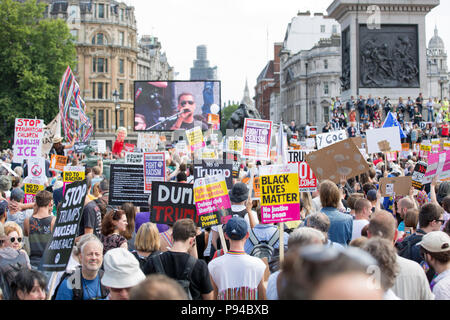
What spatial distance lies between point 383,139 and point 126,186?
6571mm

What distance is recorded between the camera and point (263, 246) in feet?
20.1

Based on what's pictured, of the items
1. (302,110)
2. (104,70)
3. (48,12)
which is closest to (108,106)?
(104,70)

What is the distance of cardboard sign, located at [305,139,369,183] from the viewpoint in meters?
8.96

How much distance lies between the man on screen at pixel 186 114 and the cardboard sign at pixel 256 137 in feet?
95.1

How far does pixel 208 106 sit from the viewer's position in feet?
134

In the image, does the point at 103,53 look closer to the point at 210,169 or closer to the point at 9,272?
the point at 210,169

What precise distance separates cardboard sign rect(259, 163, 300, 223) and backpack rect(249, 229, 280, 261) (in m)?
0.28

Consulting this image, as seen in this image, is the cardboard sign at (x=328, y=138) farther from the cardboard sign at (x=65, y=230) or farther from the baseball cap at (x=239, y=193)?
the cardboard sign at (x=65, y=230)

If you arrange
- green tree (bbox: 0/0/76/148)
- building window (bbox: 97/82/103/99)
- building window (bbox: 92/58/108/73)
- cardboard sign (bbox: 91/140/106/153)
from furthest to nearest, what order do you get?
building window (bbox: 97/82/103/99) < building window (bbox: 92/58/108/73) < green tree (bbox: 0/0/76/148) < cardboard sign (bbox: 91/140/106/153)

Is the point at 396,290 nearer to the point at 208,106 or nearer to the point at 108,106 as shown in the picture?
the point at 208,106

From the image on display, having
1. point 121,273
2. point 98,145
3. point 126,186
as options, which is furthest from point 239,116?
point 121,273

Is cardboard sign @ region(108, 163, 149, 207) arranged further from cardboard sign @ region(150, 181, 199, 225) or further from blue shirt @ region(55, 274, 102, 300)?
blue shirt @ region(55, 274, 102, 300)

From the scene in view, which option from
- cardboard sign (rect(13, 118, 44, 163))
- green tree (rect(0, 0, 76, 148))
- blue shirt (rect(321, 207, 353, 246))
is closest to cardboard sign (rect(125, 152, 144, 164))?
cardboard sign (rect(13, 118, 44, 163))

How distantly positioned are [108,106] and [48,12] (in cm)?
1469
